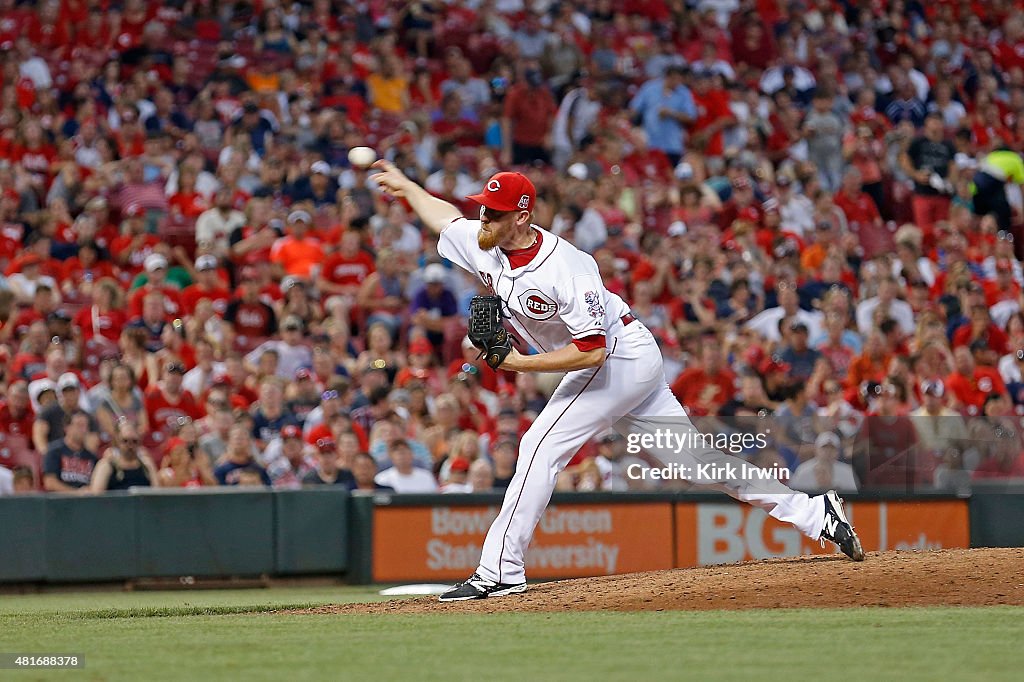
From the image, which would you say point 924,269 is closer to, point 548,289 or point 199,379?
point 199,379

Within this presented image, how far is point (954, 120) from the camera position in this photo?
20.5m

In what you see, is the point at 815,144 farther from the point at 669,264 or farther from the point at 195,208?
the point at 195,208

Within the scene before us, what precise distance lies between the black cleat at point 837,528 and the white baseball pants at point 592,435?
0.04 metres

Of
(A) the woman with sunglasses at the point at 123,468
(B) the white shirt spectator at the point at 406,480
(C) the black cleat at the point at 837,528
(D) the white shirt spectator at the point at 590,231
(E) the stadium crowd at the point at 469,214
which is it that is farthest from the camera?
(D) the white shirt spectator at the point at 590,231

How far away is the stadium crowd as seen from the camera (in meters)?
12.0

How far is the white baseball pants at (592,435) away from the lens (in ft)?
23.8

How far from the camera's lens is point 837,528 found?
7637 mm

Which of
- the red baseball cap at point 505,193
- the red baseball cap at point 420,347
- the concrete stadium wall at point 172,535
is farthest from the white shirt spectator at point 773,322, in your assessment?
the red baseball cap at point 505,193

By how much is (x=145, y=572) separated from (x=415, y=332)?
3597 mm

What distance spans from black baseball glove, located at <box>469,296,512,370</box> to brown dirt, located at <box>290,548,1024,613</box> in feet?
3.83

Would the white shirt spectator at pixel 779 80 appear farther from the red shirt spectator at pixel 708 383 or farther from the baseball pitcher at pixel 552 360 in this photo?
the baseball pitcher at pixel 552 360

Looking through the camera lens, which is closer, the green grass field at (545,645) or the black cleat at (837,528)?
the green grass field at (545,645)

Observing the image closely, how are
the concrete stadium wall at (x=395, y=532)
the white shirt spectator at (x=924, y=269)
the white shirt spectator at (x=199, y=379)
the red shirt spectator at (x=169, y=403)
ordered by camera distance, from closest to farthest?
the concrete stadium wall at (x=395, y=532)
the red shirt spectator at (x=169, y=403)
the white shirt spectator at (x=199, y=379)
the white shirt spectator at (x=924, y=269)

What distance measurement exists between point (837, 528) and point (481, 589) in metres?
1.77
